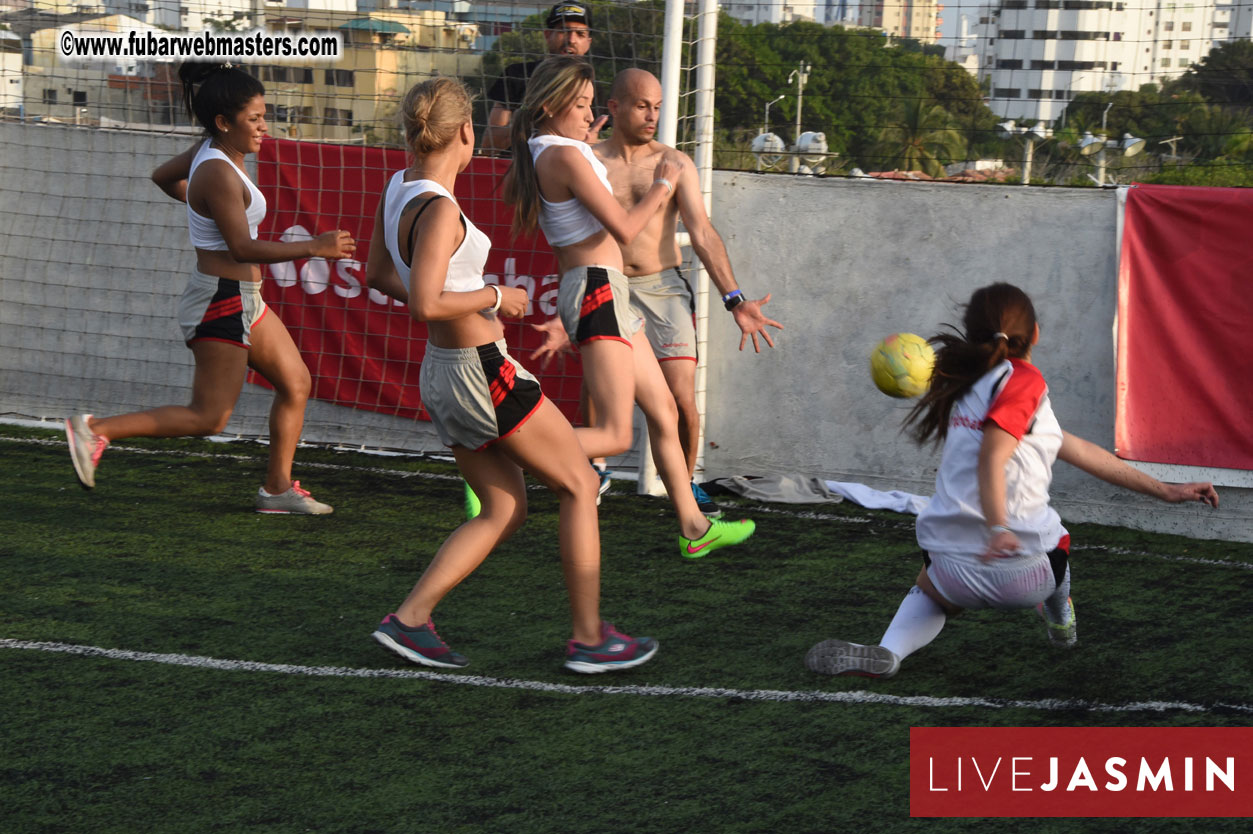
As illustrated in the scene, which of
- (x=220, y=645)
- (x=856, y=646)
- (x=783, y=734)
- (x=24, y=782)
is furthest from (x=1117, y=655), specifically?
(x=24, y=782)

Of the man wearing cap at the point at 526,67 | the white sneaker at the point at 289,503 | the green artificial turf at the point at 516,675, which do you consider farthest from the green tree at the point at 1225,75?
the white sneaker at the point at 289,503

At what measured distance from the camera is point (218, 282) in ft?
20.1

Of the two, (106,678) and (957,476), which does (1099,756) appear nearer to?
(957,476)

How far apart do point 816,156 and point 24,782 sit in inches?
218

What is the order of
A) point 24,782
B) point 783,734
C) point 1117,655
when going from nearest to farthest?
point 24,782
point 783,734
point 1117,655

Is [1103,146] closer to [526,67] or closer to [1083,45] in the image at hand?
[1083,45]

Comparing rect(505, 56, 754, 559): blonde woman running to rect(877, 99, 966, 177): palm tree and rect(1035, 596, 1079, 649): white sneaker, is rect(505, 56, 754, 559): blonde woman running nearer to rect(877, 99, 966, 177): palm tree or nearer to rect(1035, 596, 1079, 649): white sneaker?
rect(1035, 596, 1079, 649): white sneaker

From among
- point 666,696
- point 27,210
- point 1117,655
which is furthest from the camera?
point 27,210

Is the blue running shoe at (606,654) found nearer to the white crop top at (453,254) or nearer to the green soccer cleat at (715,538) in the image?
the white crop top at (453,254)

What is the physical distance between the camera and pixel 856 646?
4219 mm

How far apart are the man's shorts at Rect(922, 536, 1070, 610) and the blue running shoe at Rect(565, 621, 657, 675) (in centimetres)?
101

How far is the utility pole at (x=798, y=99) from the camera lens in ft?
25.1

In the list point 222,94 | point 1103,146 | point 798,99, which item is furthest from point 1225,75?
point 222,94

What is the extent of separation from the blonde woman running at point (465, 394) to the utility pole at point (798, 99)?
373 centimetres
